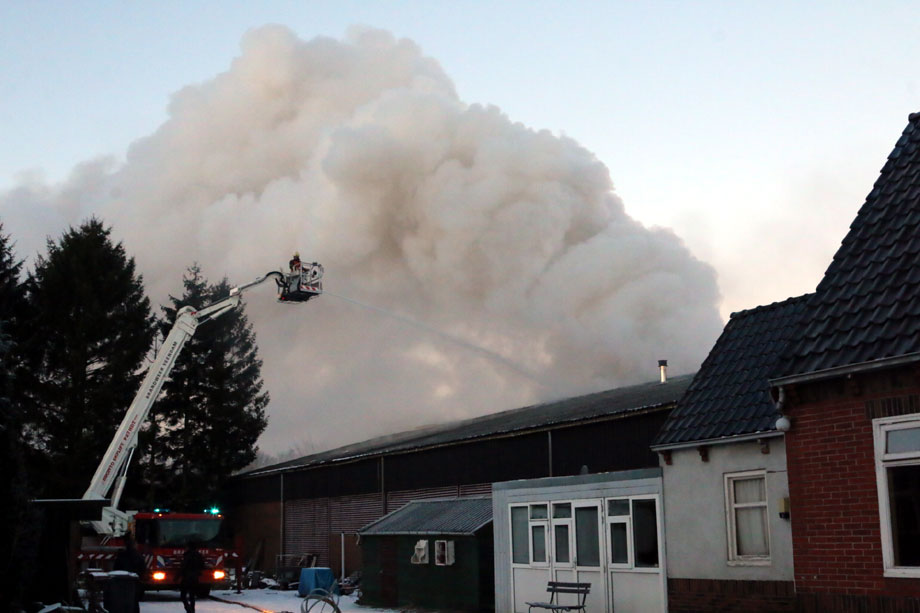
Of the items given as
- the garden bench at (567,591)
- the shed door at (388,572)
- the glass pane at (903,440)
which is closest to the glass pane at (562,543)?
the garden bench at (567,591)

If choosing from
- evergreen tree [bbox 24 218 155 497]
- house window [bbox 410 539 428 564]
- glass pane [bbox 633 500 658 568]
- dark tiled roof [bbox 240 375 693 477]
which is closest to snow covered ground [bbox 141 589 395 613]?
house window [bbox 410 539 428 564]

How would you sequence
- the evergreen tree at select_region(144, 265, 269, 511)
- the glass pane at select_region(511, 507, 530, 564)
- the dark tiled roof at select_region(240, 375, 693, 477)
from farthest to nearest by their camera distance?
the evergreen tree at select_region(144, 265, 269, 511) → the dark tiled roof at select_region(240, 375, 693, 477) → the glass pane at select_region(511, 507, 530, 564)

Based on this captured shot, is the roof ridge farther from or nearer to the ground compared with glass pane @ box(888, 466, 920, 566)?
farther from the ground

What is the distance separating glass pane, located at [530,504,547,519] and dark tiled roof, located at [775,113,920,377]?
9.83m

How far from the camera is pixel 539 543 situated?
68.3 feet

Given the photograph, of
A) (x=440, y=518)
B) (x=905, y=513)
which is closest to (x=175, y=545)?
(x=440, y=518)

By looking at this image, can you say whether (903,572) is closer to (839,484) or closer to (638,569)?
(839,484)

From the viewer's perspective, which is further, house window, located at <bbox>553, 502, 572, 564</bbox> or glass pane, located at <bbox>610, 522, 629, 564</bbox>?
house window, located at <bbox>553, 502, 572, 564</bbox>

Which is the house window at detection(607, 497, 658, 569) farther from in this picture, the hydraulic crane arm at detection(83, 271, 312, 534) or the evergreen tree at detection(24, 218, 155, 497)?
the evergreen tree at detection(24, 218, 155, 497)

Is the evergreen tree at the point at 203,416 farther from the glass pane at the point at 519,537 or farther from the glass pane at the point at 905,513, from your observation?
the glass pane at the point at 905,513

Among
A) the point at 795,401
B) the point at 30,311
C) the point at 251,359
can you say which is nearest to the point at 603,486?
the point at 795,401

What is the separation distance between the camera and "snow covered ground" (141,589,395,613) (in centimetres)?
2605

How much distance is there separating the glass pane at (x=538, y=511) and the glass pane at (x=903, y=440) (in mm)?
10851

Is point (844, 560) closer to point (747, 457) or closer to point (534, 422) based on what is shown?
point (747, 457)
